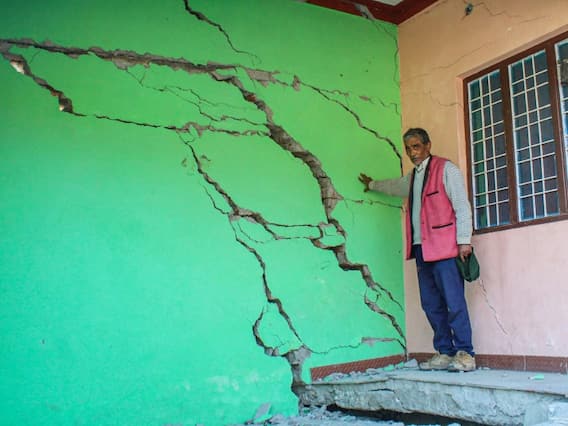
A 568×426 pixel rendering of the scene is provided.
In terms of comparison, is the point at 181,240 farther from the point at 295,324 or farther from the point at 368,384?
the point at 368,384

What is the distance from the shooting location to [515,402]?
8.27 ft

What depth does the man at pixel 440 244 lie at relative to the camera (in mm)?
3238

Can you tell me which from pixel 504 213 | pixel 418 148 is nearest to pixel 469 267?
pixel 504 213

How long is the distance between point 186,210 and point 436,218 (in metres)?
1.35

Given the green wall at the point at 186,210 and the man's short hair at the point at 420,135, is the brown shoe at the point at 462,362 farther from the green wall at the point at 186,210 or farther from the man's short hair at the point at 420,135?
the man's short hair at the point at 420,135

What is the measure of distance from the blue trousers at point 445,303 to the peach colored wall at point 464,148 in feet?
0.64

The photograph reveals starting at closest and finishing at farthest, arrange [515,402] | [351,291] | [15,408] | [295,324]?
[515,402] < [15,408] < [295,324] < [351,291]

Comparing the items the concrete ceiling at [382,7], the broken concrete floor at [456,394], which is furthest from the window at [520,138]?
the broken concrete floor at [456,394]

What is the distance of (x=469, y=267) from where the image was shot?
3.23 metres

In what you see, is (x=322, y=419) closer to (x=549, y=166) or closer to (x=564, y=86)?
(x=549, y=166)

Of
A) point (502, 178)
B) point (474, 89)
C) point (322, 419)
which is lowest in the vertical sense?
Result: point (322, 419)

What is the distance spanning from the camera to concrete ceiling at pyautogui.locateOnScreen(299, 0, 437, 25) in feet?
13.2

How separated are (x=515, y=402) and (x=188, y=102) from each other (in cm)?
221

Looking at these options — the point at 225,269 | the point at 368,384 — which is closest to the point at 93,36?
the point at 225,269
